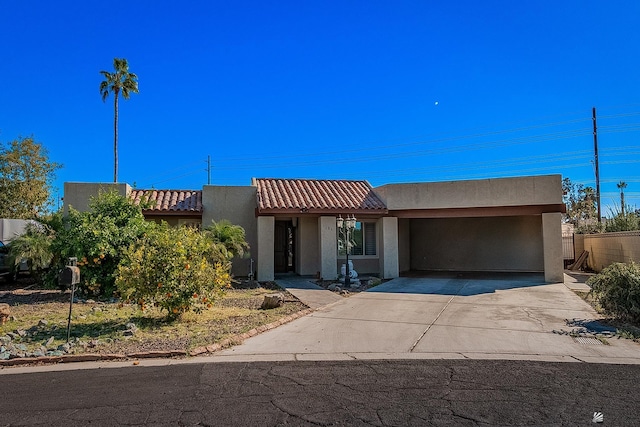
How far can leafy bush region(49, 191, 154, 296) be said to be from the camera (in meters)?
12.1

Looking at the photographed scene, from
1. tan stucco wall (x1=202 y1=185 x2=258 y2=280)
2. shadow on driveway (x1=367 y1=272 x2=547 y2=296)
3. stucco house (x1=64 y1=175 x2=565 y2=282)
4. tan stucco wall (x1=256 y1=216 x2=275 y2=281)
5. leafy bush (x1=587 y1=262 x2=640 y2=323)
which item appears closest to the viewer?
leafy bush (x1=587 y1=262 x2=640 y2=323)

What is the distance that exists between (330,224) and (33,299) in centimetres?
1017

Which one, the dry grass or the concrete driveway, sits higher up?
the dry grass

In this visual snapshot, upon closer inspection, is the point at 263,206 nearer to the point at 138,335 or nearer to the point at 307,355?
the point at 138,335

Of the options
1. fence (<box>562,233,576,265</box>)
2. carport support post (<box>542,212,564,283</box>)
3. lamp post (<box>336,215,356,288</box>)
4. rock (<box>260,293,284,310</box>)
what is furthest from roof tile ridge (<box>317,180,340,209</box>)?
fence (<box>562,233,576,265</box>)

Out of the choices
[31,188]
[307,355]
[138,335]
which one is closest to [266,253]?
[138,335]

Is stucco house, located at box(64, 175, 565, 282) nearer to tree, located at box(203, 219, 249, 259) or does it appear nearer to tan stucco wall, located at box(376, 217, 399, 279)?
tan stucco wall, located at box(376, 217, 399, 279)

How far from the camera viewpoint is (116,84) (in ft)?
102

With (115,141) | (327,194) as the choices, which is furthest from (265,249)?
(115,141)

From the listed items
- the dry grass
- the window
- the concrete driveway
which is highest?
the window

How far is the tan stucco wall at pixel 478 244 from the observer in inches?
785

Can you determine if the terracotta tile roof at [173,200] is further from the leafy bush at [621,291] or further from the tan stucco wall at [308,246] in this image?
the leafy bush at [621,291]

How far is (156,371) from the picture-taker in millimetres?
6016

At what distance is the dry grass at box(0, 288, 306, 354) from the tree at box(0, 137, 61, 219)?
19232 millimetres
